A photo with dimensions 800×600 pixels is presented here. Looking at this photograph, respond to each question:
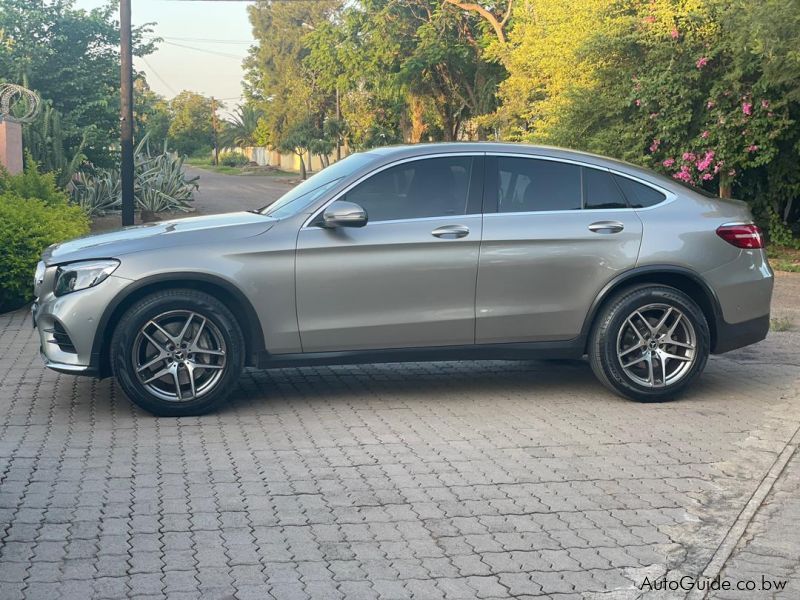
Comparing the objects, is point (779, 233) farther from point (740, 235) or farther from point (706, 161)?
point (740, 235)

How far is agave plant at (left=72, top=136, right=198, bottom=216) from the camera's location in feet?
71.8

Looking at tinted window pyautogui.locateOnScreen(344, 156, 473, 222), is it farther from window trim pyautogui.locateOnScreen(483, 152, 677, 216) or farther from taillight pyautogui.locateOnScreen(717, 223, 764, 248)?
taillight pyautogui.locateOnScreen(717, 223, 764, 248)

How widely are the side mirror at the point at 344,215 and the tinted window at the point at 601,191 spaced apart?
165 centimetres

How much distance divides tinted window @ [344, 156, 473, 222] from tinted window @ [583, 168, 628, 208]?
85 cm

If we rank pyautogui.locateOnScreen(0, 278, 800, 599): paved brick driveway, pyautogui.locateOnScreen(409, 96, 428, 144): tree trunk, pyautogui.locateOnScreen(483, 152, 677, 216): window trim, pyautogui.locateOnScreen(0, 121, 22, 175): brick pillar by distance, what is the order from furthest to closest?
pyautogui.locateOnScreen(409, 96, 428, 144): tree trunk < pyautogui.locateOnScreen(0, 121, 22, 175): brick pillar < pyautogui.locateOnScreen(483, 152, 677, 216): window trim < pyautogui.locateOnScreen(0, 278, 800, 599): paved brick driveway

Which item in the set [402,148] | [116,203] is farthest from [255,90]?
[402,148]

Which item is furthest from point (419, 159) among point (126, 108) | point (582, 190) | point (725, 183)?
point (725, 183)

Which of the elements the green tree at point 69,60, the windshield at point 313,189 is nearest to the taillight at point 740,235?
the windshield at point 313,189

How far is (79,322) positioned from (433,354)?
230cm

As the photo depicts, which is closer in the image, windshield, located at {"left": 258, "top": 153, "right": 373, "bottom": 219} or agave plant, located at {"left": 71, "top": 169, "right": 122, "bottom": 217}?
windshield, located at {"left": 258, "top": 153, "right": 373, "bottom": 219}

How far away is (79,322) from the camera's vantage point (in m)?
6.83

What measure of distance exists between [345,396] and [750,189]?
14668 millimetres

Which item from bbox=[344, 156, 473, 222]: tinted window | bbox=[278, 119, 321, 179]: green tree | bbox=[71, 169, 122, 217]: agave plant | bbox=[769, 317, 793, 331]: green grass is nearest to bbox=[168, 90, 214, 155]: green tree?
bbox=[278, 119, 321, 179]: green tree

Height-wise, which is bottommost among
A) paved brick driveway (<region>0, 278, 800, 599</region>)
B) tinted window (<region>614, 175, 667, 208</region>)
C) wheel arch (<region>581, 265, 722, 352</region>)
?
paved brick driveway (<region>0, 278, 800, 599</region>)
